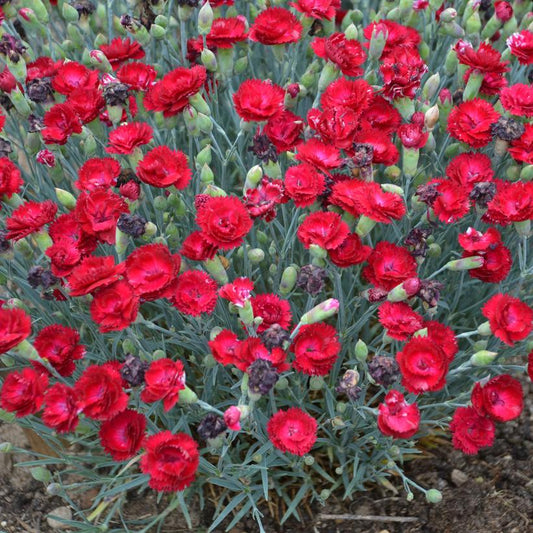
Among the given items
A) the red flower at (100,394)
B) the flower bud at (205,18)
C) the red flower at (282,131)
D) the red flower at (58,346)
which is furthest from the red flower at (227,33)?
the red flower at (100,394)

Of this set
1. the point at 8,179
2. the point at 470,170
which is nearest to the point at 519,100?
the point at 470,170

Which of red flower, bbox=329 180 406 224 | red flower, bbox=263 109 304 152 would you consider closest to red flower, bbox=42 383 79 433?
red flower, bbox=329 180 406 224

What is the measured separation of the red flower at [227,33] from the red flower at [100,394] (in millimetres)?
1047

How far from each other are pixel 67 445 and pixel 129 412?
2.56 ft

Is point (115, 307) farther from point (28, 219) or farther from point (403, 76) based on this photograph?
point (403, 76)

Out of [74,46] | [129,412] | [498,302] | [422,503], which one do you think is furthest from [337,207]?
[74,46]

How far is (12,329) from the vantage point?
131cm

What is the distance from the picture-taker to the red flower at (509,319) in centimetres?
140

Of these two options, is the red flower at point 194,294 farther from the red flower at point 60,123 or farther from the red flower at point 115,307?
the red flower at point 60,123

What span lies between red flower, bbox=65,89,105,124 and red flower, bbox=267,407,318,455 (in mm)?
910

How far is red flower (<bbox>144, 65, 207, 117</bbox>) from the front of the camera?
64.7 inches

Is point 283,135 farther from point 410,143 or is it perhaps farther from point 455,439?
point 455,439

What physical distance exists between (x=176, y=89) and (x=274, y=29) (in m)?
0.37

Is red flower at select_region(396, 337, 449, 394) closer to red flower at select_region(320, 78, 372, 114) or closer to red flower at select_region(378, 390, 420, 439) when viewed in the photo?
red flower at select_region(378, 390, 420, 439)
